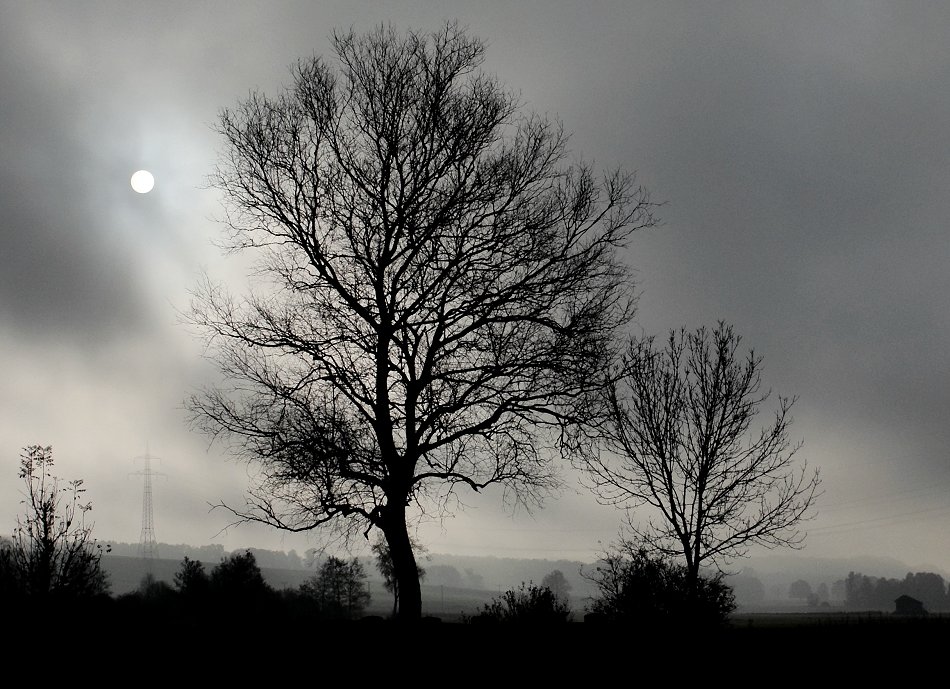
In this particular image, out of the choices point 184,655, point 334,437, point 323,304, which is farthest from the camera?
point 323,304

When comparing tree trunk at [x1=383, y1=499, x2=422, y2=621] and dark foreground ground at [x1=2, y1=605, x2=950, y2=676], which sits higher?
tree trunk at [x1=383, y1=499, x2=422, y2=621]

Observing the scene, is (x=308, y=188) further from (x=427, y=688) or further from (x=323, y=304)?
(x=427, y=688)

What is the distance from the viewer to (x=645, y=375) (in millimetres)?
19906

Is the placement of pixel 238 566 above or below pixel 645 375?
below

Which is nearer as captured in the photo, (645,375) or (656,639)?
(656,639)

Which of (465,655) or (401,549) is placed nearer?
(465,655)

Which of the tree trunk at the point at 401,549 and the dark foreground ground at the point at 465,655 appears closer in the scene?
the dark foreground ground at the point at 465,655

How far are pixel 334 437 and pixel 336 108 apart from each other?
7.13 m

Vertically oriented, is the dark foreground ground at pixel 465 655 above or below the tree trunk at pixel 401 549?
below

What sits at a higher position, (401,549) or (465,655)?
(401,549)

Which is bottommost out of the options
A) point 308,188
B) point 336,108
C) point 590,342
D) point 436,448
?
point 436,448

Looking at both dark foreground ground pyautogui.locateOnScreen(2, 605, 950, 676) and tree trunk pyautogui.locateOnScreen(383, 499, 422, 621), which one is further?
tree trunk pyautogui.locateOnScreen(383, 499, 422, 621)

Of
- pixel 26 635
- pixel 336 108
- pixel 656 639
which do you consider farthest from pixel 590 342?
pixel 26 635

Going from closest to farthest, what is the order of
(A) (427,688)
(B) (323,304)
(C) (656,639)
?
(A) (427,688)
(C) (656,639)
(B) (323,304)
